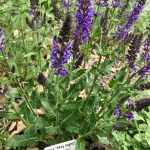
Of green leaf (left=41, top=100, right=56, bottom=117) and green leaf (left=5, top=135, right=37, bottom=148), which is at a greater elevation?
green leaf (left=41, top=100, right=56, bottom=117)

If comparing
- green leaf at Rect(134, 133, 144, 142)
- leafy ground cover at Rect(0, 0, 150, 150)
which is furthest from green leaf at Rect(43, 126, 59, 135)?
green leaf at Rect(134, 133, 144, 142)

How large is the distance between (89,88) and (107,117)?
1.58 ft

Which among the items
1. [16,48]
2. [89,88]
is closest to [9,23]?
[16,48]

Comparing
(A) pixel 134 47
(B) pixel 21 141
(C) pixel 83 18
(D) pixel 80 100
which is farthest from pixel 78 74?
(B) pixel 21 141

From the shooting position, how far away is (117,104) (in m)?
3.46

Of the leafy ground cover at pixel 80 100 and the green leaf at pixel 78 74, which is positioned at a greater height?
the green leaf at pixel 78 74

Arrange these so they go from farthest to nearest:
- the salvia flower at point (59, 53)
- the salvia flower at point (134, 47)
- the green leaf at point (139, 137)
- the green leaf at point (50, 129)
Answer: the green leaf at point (139, 137) < the green leaf at point (50, 129) < the salvia flower at point (134, 47) < the salvia flower at point (59, 53)

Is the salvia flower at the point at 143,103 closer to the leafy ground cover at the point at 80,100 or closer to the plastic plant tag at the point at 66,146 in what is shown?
the leafy ground cover at the point at 80,100

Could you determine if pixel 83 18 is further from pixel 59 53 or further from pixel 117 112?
pixel 117 112

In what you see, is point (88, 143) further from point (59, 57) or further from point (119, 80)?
point (59, 57)

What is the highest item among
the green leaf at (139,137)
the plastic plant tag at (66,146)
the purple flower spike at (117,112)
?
the purple flower spike at (117,112)

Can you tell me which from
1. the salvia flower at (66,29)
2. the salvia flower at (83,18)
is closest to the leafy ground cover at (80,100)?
the salvia flower at (83,18)

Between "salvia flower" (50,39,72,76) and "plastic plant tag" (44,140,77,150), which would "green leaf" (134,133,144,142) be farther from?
"salvia flower" (50,39,72,76)

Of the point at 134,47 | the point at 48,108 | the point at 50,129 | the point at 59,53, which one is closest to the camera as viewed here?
the point at 59,53
